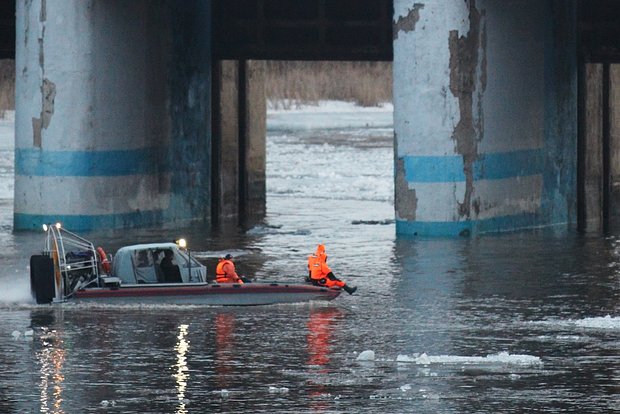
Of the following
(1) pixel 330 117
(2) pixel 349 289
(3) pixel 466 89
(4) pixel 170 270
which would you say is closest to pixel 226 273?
(4) pixel 170 270

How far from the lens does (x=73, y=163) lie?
3716 centimetres

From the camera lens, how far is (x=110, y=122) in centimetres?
3775

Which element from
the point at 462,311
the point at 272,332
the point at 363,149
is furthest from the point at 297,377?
the point at 363,149

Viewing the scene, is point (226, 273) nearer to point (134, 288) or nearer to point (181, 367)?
point (134, 288)

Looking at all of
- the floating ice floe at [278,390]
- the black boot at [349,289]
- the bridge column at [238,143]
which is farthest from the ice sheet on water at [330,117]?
the floating ice floe at [278,390]

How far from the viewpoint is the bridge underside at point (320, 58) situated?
36.1 m

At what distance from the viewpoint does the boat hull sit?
1027 inches

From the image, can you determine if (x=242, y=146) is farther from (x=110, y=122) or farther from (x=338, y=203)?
(x=110, y=122)

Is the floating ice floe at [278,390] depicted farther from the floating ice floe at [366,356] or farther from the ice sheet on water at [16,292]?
the ice sheet on water at [16,292]

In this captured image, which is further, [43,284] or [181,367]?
[43,284]

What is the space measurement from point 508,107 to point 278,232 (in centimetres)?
563

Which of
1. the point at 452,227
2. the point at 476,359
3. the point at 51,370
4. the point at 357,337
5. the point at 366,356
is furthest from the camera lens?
the point at 452,227

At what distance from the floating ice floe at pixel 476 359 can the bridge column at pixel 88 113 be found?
1672 cm

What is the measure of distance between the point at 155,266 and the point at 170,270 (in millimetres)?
245
